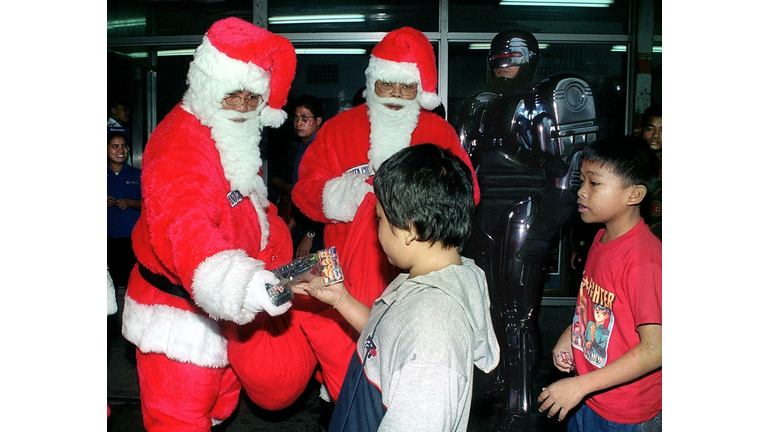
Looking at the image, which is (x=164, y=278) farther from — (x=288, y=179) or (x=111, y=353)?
(x=288, y=179)

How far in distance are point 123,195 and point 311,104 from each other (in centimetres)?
149

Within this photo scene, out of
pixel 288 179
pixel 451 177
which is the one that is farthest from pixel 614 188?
pixel 288 179

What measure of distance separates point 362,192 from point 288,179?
6.18 feet

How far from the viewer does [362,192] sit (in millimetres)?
2193

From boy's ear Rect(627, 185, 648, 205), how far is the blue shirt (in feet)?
6.34

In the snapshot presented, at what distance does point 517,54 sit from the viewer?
272 centimetres

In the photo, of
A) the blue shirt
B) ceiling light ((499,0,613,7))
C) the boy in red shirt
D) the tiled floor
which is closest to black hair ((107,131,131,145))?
the blue shirt

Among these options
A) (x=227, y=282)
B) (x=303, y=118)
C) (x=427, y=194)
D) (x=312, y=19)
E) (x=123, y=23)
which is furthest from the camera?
(x=312, y=19)

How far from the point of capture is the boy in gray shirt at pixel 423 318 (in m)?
1.04

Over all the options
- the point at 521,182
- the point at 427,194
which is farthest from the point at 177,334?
the point at 521,182

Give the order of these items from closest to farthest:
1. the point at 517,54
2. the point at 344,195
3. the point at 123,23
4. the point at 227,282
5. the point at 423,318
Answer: the point at 423,318, the point at 227,282, the point at 344,195, the point at 123,23, the point at 517,54

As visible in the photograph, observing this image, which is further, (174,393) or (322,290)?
(174,393)

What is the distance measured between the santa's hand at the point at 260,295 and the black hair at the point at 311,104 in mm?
2491

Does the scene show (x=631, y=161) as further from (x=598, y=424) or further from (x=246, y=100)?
(x=246, y=100)
